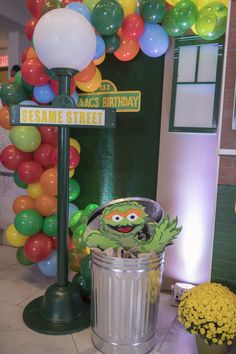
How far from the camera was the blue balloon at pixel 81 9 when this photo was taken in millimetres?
2148

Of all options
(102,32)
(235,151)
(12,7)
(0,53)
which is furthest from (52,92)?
(0,53)

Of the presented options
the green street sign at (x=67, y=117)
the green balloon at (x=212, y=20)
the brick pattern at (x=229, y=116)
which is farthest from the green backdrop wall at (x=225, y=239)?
the green balloon at (x=212, y=20)

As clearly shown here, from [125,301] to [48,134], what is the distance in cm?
135

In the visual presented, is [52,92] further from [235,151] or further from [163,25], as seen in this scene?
[235,151]

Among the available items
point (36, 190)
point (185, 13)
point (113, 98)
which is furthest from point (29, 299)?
point (185, 13)

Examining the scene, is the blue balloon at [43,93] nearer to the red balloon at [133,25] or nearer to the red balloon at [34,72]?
the red balloon at [34,72]

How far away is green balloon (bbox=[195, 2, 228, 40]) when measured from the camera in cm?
206

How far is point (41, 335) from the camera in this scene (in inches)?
80.1

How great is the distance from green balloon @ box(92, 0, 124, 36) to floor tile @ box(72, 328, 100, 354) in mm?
1951

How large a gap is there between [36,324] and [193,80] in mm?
1992

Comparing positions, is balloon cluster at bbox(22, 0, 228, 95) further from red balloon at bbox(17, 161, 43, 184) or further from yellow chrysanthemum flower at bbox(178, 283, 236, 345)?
yellow chrysanthemum flower at bbox(178, 283, 236, 345)

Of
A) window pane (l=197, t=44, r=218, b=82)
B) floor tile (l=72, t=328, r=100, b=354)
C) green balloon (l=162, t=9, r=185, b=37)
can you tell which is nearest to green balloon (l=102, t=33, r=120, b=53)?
green balloon (l=162, t=9, r=185, b=37)

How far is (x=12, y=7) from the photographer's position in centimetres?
581

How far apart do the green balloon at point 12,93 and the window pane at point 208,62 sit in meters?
1.32
